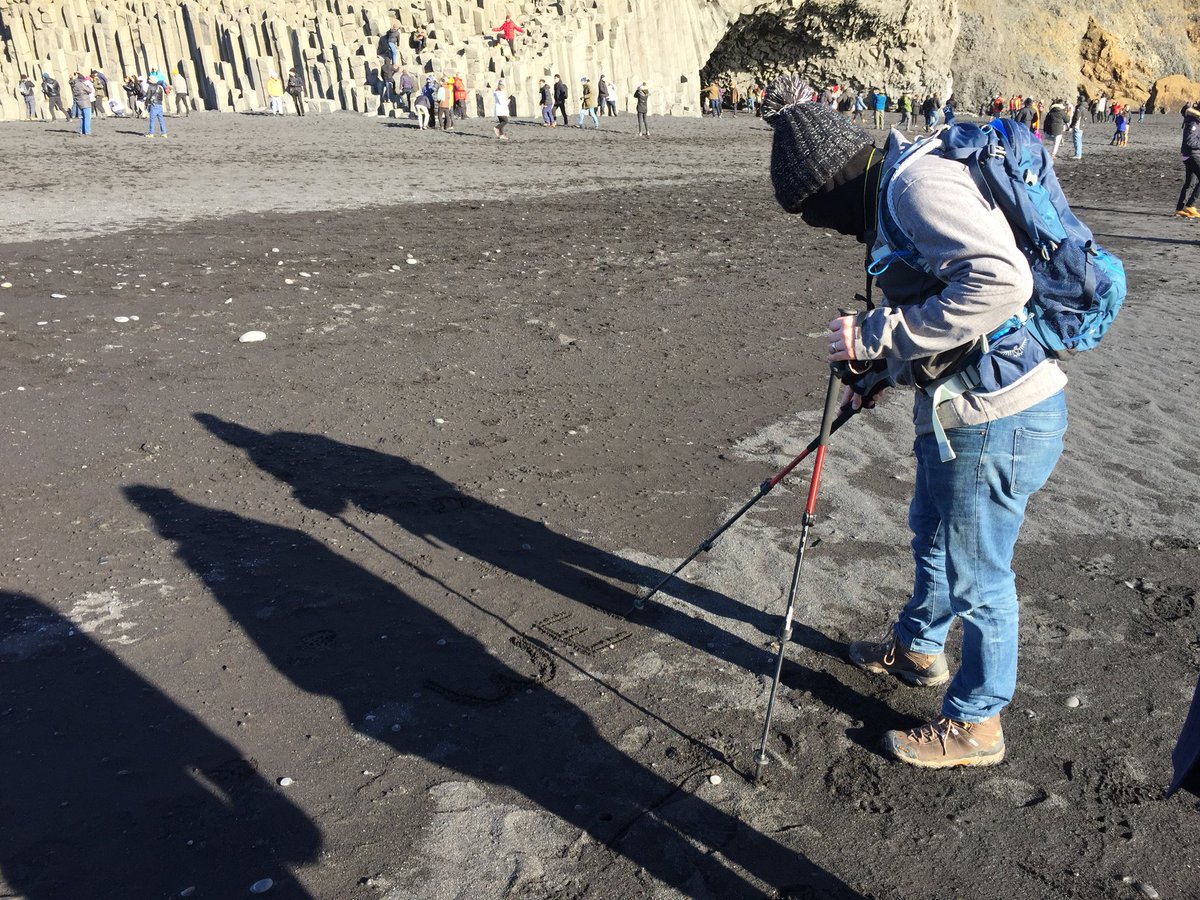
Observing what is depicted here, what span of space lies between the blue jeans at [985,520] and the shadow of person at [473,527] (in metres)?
0.96

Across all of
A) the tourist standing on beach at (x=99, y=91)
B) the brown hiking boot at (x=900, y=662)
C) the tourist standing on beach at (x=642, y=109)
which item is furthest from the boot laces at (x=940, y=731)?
the tourist standing on beach at (x=99, y=91)

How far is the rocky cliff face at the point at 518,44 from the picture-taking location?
32.5 meters

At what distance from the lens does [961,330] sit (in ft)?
8.66

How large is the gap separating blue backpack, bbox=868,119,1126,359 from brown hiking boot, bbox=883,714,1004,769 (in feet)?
4.29

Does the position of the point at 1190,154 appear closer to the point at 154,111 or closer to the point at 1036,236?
the point at 1036,236

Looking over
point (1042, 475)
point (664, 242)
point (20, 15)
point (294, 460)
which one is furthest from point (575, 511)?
point (20, 15)

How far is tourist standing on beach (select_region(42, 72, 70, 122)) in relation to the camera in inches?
1123

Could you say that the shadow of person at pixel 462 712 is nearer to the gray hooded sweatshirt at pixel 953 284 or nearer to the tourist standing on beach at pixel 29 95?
the gray hooded sweatshirt at pixel 953 284

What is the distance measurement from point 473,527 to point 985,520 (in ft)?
9.12

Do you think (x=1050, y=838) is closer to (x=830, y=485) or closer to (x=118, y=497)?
(x=830, y=485)

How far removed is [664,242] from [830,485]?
24.8ft

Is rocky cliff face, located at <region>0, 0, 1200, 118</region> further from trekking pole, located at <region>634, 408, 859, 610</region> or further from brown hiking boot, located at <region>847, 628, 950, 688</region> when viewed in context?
brown hiking boot, located at <region>847, 628, 950, 688</region>

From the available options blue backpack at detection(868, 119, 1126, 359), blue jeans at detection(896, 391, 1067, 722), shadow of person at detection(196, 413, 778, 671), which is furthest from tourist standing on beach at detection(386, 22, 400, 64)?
blue jeans at detection(896, 391, 1067, 722)

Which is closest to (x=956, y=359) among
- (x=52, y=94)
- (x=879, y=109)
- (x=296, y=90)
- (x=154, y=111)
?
(x=154, y=111)
